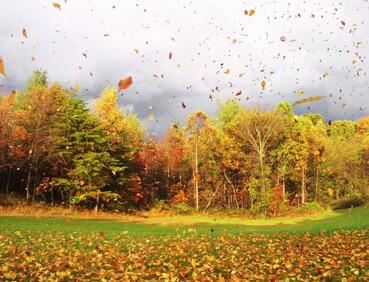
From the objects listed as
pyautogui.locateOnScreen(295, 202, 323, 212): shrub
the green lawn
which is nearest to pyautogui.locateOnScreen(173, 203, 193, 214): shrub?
pyautogui.locateOnScreen(295, 202, 323, 212): shrub

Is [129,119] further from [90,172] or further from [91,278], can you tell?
[91,278]

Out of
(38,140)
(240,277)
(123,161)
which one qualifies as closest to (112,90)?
(123,161)

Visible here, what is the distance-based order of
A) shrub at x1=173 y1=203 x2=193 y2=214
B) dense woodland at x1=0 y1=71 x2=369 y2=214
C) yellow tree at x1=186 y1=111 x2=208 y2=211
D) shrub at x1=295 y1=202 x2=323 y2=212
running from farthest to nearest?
1. yellow tree at x1=186 y1=111 x2=208 y2=211
2. shrub at x1=173 y1=203 x2=193 y2=214
3. shrub at x1=295 y1=202 x2=323 y2=212
4. dense woodland at x1=0 y1=71 x2=369 y2=214

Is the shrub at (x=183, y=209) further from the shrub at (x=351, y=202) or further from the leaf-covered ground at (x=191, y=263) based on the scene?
the leaf-covered ground at (x=191, y=263)

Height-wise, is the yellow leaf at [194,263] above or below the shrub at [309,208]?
below

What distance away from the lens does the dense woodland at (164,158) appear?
43.4 metres

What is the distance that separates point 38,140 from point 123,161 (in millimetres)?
11625

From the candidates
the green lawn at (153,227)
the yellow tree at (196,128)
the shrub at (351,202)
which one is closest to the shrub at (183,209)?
the yellow tree at (196,128)

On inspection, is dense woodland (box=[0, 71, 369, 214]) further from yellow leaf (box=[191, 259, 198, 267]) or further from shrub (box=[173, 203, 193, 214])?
yellow leaf (box=[191, 259, 198, 267])

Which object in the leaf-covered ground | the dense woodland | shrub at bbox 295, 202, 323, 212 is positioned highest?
the dense woodland

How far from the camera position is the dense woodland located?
4344 cm

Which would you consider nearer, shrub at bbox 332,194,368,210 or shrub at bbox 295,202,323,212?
shrub at bbox 295,202,323,212

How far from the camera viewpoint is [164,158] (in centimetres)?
6650

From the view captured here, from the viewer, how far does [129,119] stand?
6544cm
